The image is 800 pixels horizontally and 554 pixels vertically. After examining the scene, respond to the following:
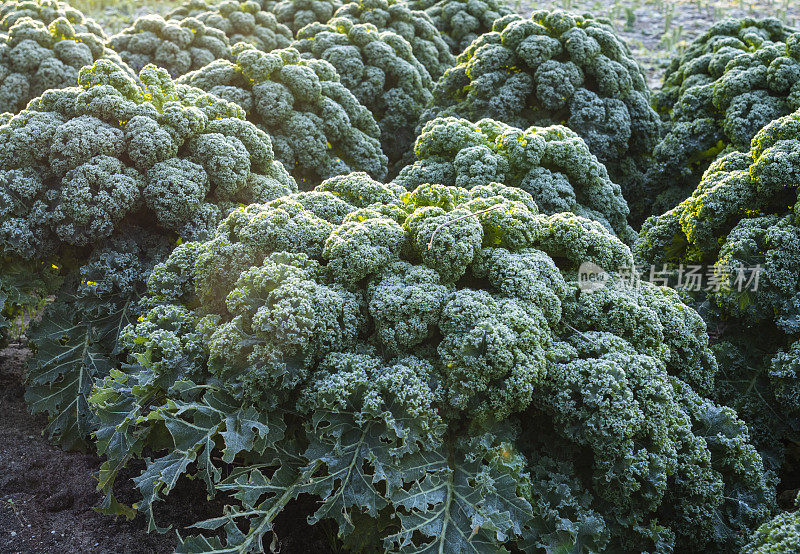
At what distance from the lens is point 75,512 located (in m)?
4.08

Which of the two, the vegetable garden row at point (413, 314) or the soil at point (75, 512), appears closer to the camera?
the vegetable garden row at point (413, 314)

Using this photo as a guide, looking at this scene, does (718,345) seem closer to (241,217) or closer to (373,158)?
(241,217)

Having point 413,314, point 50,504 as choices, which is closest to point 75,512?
point 50,504

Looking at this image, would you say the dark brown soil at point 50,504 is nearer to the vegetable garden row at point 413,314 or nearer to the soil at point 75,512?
the soil at point 75,512

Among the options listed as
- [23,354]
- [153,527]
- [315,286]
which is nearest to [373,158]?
[315,286]

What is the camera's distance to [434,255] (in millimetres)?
3889

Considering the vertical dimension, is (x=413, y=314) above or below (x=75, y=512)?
above

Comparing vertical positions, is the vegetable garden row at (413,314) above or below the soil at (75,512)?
above

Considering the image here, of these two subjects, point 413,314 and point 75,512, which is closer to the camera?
point 413,314

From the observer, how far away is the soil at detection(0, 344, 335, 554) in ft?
12.5

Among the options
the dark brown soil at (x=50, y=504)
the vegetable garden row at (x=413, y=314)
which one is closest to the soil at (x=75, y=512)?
the dark brown soil at (x=50, y=504)

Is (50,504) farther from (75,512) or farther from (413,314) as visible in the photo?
(413,314)

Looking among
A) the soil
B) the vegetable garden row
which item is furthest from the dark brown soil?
the vegetable garden row

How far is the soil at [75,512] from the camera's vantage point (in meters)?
3.82
